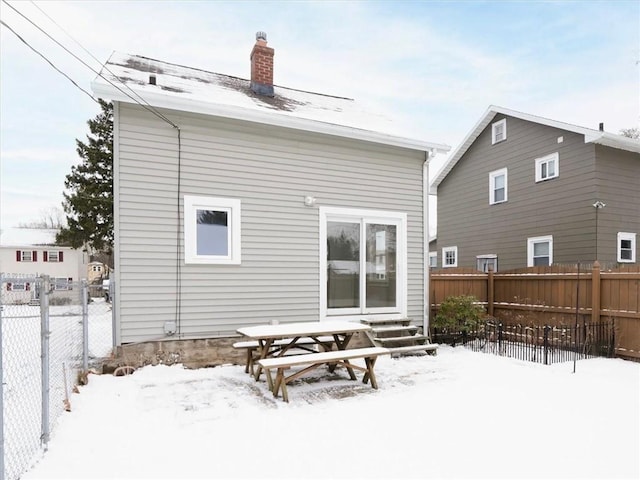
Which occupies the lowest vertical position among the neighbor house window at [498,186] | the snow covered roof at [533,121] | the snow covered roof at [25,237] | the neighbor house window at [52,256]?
Result: the neighbor house window at [52,256]

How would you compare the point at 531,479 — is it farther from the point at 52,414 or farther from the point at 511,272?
the point at 511,272

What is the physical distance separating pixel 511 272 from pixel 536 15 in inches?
350

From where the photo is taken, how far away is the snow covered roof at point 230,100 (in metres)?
6.06

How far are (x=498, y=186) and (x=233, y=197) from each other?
34.8ft

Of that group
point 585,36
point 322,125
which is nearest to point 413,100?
point 585,36

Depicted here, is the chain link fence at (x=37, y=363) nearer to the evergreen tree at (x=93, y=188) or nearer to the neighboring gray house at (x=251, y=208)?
the neighboring gray house at (x=251, y=208)

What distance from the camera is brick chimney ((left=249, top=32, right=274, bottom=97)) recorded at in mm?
8453

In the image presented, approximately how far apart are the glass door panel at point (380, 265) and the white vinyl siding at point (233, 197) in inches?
15.3

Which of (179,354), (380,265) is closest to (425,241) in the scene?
(380,265)

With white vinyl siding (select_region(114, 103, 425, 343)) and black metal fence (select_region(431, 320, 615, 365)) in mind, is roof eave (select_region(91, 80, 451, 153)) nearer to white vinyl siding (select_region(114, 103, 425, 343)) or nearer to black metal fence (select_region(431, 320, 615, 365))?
white vinyl siding (select_region(114, 103, 425, 343))

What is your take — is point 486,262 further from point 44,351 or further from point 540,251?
point 44,351

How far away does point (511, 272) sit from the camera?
31.9ft

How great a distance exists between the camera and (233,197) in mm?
6660

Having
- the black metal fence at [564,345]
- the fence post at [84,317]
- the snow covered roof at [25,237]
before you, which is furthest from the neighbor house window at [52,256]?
the black metal fence at [564,345]
